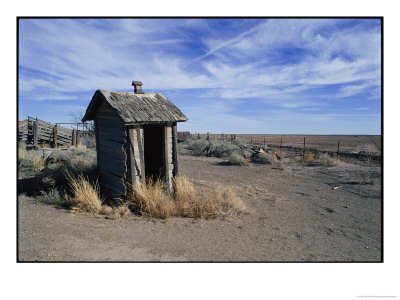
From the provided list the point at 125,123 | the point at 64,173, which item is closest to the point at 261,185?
the point at 125,123

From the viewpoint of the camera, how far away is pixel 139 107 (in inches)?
243

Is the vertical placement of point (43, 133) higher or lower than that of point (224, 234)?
higher

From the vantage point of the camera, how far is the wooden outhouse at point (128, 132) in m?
5.83

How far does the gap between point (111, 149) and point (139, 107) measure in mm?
1295

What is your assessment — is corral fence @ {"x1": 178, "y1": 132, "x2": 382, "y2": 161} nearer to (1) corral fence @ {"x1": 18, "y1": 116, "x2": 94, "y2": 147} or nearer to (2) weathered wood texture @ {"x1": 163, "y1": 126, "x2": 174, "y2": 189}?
(2) weathered wood texture @ {"x1": 163, "y1": 126, "x2": 174, "y2": 189}

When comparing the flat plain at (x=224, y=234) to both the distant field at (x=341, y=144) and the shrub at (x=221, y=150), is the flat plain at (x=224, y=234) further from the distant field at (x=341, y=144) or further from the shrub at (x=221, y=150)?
the shrub at (x=221, y=150)

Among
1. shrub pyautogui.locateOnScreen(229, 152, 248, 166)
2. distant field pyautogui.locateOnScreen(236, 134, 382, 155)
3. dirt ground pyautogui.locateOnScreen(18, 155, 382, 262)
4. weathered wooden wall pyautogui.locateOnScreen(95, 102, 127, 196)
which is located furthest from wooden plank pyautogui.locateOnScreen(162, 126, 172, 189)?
shrub pyautogui.locateOnScreen(229, 152, 248, 166)

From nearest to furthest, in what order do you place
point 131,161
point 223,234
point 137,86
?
point 223,234 < point 131,161 < point 137,86

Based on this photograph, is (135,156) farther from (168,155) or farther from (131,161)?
(168,155)

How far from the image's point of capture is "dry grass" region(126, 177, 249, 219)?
543 cm

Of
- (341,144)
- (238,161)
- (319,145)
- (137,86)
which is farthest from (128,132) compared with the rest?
(341,144)

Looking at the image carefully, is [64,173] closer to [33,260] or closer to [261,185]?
[33,260]

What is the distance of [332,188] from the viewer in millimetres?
8672

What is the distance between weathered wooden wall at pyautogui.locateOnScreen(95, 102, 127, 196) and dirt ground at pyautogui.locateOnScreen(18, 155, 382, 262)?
1271 millimetres
